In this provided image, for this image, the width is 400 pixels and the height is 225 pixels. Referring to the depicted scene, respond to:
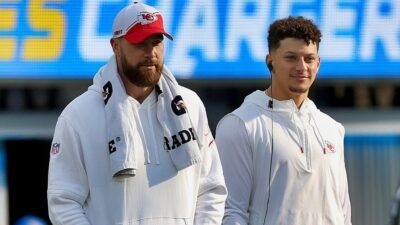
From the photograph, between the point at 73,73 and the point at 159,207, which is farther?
the point at 73,73

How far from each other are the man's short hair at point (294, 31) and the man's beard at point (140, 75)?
928 mm

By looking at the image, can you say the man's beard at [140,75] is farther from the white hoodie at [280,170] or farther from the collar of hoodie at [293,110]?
the collar of hoodie at [293,110]

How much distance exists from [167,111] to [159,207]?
0.37 m

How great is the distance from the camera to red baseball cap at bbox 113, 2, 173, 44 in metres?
4.51

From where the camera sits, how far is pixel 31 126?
9062 millimetres

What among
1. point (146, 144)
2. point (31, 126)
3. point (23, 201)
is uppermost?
point (146, 144)

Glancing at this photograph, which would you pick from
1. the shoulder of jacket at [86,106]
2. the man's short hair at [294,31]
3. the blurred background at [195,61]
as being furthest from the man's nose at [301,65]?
→ the blurred background at [195,61]

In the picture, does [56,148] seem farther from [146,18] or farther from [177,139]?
[146,18]

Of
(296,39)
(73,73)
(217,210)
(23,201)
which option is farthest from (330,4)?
(217,210)

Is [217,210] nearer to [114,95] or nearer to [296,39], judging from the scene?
[114,95]

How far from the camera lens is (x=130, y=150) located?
448 cm

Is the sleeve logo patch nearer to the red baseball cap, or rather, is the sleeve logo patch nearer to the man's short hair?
the red baseball cap

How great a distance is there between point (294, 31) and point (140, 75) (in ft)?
3.29

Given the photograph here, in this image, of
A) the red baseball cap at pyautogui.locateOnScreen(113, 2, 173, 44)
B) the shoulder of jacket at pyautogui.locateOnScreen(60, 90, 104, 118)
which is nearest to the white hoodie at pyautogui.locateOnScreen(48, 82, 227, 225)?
the shoulder of jacket at pyautogui.locateOnScreen(60, 90, 104, 118)
